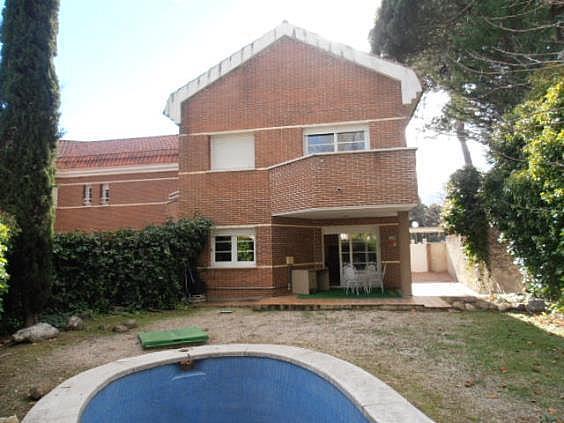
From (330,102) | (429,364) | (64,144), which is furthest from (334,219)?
(64,144)

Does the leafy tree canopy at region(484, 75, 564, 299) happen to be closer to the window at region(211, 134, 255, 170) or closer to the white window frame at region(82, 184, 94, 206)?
the window at region(211, 134, 255, 170)

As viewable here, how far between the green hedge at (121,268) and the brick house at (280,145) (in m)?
1.63

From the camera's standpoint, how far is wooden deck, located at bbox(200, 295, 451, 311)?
10.9 meters

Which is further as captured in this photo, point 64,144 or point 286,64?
point 64,144

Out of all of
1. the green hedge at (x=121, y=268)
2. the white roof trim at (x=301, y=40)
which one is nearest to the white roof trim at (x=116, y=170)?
the white roof trim at (x=301, y=40)

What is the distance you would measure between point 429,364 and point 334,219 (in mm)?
9446

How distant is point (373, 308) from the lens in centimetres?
1109

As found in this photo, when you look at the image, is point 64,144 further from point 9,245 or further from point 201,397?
point 201,397

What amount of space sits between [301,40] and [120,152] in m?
15.0

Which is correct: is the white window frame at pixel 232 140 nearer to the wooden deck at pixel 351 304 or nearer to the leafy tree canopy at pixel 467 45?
the wooden deck at pixel 351 304

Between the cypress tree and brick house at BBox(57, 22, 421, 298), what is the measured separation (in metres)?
5.44

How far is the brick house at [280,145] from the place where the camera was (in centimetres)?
1302

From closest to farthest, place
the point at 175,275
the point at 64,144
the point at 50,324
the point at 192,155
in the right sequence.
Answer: the point at 50,324
the point at 175,275
the point at 192,155
the point at 64,144

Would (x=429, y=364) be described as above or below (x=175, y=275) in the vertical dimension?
below
